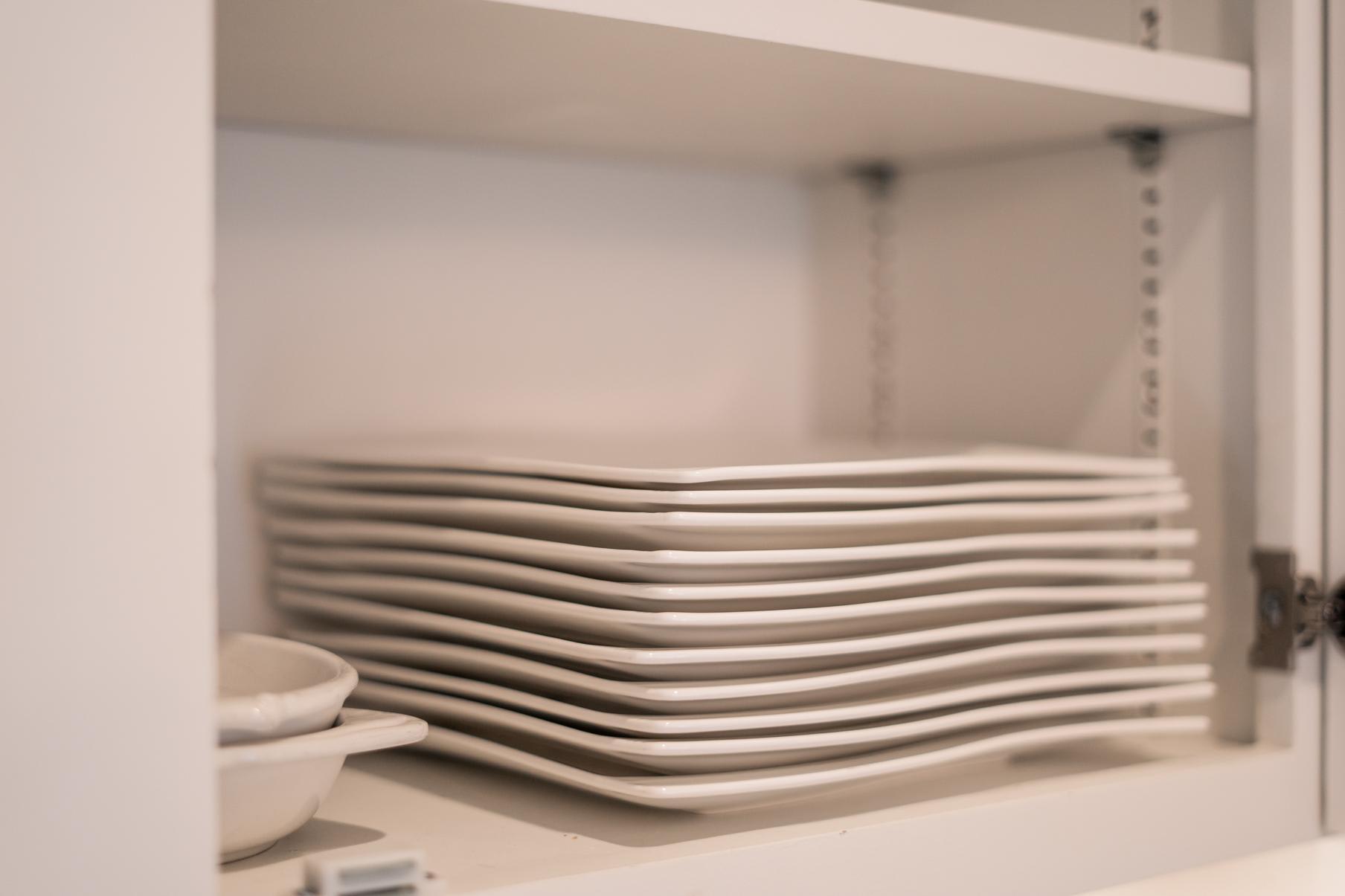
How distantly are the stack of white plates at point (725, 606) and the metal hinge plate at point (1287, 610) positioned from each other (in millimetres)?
55

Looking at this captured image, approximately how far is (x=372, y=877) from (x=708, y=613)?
22 centimetres

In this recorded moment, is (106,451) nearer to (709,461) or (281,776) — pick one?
(281,776)

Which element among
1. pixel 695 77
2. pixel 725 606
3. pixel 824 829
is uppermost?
pixel 695 77

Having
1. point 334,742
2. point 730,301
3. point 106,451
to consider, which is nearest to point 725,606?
point 334,742

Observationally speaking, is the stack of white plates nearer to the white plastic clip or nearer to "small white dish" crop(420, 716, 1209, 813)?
"small white dish" crop(420, 716, 1209, 813)

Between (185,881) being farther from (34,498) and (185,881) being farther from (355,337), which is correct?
(355,337)

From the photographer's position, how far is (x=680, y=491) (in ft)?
2.23

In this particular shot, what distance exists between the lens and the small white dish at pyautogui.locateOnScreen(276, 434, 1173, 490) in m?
0.71

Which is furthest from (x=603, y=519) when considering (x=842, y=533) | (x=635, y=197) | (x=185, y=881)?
(x=635, y=197)

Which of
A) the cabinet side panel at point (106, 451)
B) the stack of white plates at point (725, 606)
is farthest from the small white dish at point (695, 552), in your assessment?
the cabinet side panel at point (106, 451)

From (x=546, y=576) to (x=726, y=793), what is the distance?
0.49 ft

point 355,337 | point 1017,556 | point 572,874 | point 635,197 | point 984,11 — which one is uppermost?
point 984,11

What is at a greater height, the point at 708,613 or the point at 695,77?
the point at 695,77

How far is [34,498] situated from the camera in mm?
→ 498
